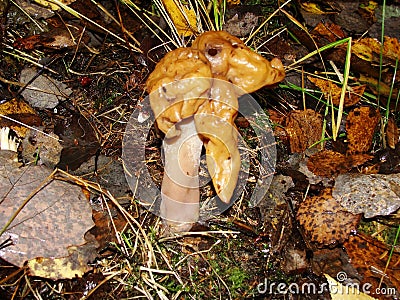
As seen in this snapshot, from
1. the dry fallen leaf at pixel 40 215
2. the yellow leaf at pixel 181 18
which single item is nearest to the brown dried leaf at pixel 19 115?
the dry fallen leaf at pixel 40 215

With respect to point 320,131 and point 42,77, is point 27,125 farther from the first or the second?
point 320,131

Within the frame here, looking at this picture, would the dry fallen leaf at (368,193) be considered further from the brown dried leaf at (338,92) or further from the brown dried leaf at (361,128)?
the brown dried leaf at (338,92)

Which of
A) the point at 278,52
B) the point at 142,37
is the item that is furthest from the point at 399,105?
the point at 142,37

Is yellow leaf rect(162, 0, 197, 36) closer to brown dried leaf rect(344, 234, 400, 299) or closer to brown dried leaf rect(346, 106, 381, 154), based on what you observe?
brown dried leaf rect(346, 106, 381, 154)

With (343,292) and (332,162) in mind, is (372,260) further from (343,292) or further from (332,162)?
(332,162)

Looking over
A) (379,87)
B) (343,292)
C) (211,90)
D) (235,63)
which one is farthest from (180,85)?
(379,87)

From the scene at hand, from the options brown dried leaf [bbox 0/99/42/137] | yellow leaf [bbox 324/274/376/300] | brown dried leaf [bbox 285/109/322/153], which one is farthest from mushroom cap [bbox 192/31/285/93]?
brown dried leaf [bbox 0/99/42/137]
